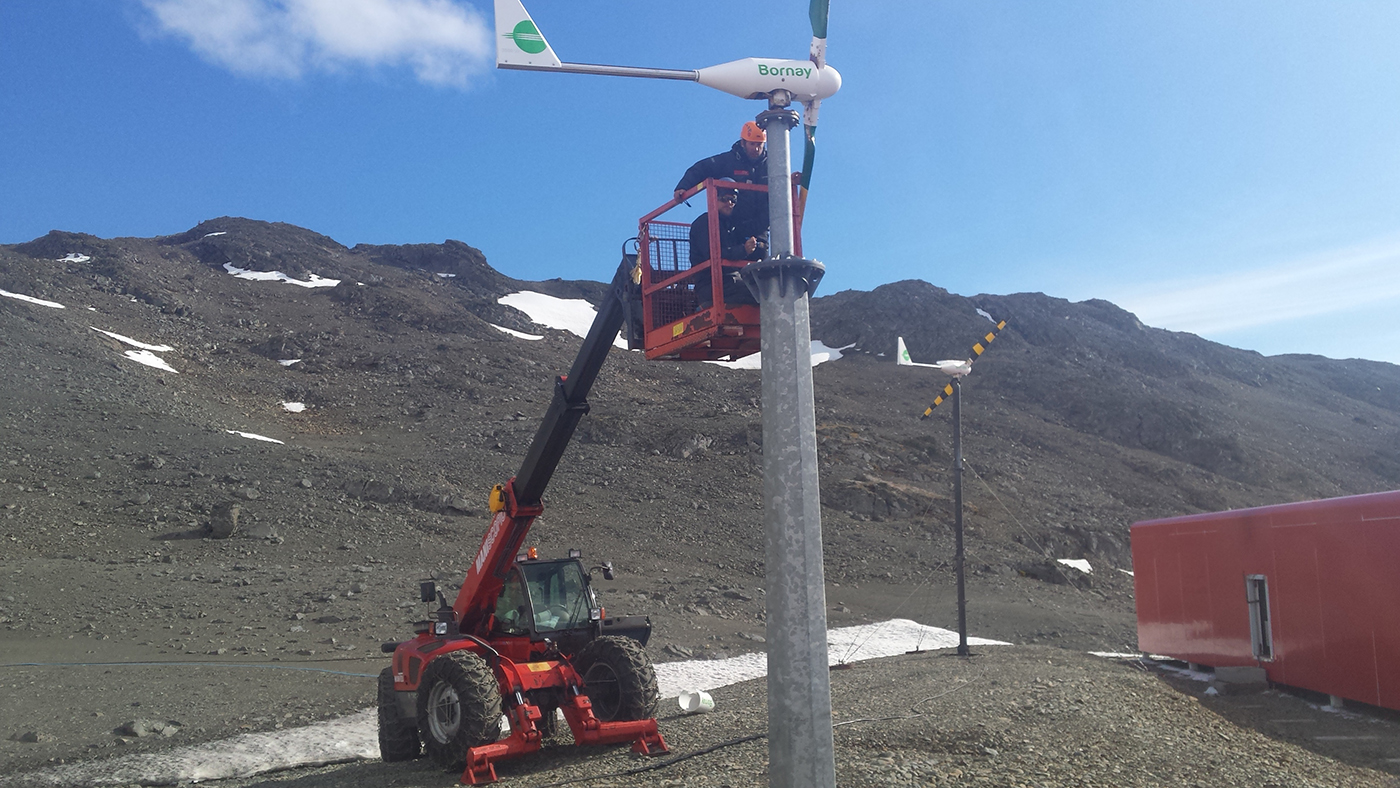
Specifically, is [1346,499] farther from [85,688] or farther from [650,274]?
[85,688]

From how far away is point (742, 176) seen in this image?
7621 mm

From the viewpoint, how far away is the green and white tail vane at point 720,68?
5.05 m

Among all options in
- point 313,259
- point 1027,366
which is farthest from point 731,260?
point 313,259

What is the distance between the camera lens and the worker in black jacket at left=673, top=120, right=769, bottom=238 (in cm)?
749

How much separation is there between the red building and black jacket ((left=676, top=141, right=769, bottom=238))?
9.69m

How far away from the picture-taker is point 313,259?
232ft

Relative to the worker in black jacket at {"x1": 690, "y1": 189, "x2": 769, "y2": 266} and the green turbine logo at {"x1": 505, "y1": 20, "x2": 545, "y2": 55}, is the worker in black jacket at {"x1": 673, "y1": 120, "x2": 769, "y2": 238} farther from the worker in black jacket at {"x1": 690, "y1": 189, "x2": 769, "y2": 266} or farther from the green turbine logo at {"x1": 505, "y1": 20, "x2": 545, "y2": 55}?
the green turbine logo at {"x1": 505, "y1": 20, "x2": 545, "y2": 55}

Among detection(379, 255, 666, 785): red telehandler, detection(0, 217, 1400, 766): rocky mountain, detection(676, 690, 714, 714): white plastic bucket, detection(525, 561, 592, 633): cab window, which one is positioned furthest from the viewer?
detection(0, 217, 1400, 766): rocky mountain

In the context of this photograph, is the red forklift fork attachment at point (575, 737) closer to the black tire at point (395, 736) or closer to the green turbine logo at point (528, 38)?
the black tire at point (395, 736)

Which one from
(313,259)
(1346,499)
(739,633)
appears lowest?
(739,633)

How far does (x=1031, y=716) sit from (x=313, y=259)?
232 feet

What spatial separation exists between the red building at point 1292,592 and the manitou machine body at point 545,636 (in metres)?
9.20

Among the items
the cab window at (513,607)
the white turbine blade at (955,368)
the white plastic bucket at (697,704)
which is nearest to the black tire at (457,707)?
the cab window at (513,607)

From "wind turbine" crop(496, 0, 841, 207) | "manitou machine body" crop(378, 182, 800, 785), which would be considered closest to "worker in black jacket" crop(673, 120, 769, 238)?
"manitou machine body" crop(378, 182, 800, 785)
